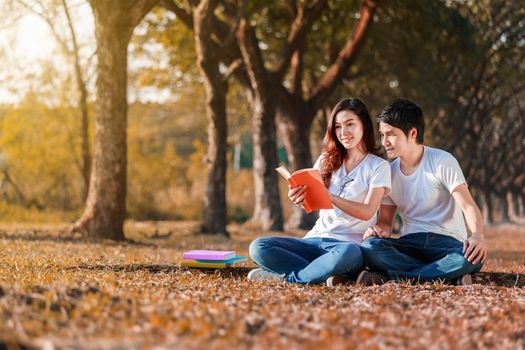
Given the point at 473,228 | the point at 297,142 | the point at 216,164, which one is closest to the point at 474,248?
the point at 473,228

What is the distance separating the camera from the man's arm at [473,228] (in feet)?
16.4

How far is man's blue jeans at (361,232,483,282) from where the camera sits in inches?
206

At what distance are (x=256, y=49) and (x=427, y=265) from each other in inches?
349

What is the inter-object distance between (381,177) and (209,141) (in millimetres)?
7886

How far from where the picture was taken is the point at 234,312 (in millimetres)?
3625

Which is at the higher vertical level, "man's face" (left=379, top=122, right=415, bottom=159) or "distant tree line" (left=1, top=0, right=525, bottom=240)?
"distant tree line" (left=1, top=0, right=525, bottom=240)

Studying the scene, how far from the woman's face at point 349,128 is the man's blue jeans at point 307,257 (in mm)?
778

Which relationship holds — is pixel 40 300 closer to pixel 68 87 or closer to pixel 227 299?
pixel 227 299

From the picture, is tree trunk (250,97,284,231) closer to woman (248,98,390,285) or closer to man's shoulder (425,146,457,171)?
woman (248,98,390,285)

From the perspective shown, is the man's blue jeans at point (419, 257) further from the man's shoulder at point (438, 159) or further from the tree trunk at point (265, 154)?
the tree trunk at point (265, 154)

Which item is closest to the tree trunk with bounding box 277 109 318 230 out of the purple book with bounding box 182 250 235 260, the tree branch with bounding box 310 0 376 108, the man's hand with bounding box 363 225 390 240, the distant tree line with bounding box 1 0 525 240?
the distant tree line with bounding box 1 0 525 240

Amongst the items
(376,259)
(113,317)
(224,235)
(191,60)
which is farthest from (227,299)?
(191,60)

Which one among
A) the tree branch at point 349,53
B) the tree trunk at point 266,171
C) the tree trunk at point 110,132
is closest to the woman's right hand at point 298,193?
the tree trunk at point 110,132

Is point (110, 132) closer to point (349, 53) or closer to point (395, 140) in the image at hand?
point (395, 140)
